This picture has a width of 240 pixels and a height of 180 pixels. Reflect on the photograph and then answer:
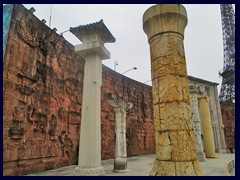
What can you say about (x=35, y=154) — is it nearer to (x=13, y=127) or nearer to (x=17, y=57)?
(x=13, y=127)

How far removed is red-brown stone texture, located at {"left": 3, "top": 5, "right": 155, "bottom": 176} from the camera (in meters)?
7.76

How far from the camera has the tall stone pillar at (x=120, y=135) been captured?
8523 millimetres

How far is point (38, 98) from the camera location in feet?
30.1

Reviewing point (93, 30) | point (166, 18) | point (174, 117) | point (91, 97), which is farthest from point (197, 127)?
point (166, 18)

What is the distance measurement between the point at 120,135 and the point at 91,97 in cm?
288

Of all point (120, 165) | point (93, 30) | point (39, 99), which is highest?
point (93, 30)

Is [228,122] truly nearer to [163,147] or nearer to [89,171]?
[89,171]

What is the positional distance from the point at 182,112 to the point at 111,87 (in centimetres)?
1140

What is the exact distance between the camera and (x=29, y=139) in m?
8.38

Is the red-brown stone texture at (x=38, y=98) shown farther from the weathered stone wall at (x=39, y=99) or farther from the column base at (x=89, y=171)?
the column base at (x=89, y=171)

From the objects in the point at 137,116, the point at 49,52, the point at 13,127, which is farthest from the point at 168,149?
the point at 137,116

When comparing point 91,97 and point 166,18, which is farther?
point 91,97

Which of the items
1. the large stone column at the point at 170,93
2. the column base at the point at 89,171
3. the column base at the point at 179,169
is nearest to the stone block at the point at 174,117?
the large stone column at the point at 170,93

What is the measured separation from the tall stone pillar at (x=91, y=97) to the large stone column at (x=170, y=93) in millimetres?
2877
